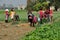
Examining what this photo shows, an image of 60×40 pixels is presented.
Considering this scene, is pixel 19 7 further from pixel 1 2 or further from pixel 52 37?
pixel 52 37

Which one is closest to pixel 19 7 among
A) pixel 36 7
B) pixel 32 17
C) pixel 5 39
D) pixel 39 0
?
pixel 39 0

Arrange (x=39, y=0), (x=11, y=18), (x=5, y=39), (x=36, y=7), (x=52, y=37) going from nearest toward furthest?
(x=52, y=37) < (x=5, y=39) < (x=11, y=18) < (x=36, y=7) < (x=39, y=0)

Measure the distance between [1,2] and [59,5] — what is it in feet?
46.4

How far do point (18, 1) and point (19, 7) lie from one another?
1267 mm

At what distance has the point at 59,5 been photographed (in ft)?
165

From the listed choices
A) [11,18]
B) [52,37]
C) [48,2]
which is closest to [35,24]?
[11,18]

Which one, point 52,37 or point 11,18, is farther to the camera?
point 11,18

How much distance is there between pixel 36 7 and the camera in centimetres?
4866

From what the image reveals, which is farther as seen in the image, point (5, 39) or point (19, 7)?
point (19, 7)

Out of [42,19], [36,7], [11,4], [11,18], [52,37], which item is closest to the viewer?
[52,37]

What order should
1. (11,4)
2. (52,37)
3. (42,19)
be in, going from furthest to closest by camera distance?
(11,4)
(42,19)
(52,37)

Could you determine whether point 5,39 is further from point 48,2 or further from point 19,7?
point 19,7

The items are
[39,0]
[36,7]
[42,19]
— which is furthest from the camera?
[39,0]

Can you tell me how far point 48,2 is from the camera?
5166 cm
